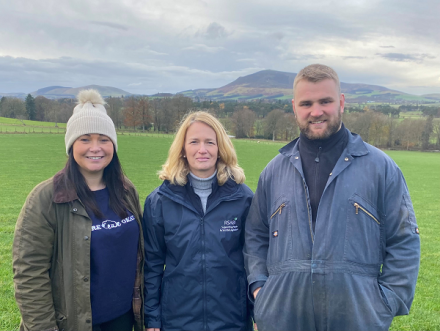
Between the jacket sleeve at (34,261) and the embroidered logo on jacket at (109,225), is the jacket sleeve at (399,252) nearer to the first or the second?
the embroidered logo on jacket at (109,225)

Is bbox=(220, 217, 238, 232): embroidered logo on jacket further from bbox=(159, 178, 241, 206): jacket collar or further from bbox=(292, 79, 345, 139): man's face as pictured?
bbox=(292, 79, 345, 139): man's face

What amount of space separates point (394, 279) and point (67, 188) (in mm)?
2497

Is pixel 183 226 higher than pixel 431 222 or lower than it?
higher

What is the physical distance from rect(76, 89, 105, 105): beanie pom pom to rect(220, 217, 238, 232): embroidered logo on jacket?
160 centimetres

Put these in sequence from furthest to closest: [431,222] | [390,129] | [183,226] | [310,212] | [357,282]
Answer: [390,129], [431,222], [183,226], [310,212], [357,282]

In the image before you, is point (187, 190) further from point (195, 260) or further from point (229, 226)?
point (195, 260)

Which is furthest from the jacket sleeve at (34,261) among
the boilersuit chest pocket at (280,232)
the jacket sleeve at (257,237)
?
the boilersuit chest pocket at (280,232)

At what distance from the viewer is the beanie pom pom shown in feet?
9.37

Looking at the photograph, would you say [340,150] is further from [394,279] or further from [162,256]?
[162,256]

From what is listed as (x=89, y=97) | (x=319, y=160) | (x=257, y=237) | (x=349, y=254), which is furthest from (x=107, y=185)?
(x=349, y=254)

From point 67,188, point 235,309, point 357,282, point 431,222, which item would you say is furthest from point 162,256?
point 431,222

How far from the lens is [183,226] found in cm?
270

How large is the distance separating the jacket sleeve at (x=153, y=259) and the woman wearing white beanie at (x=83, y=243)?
8 centimetres

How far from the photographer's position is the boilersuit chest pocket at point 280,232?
2293 mm
